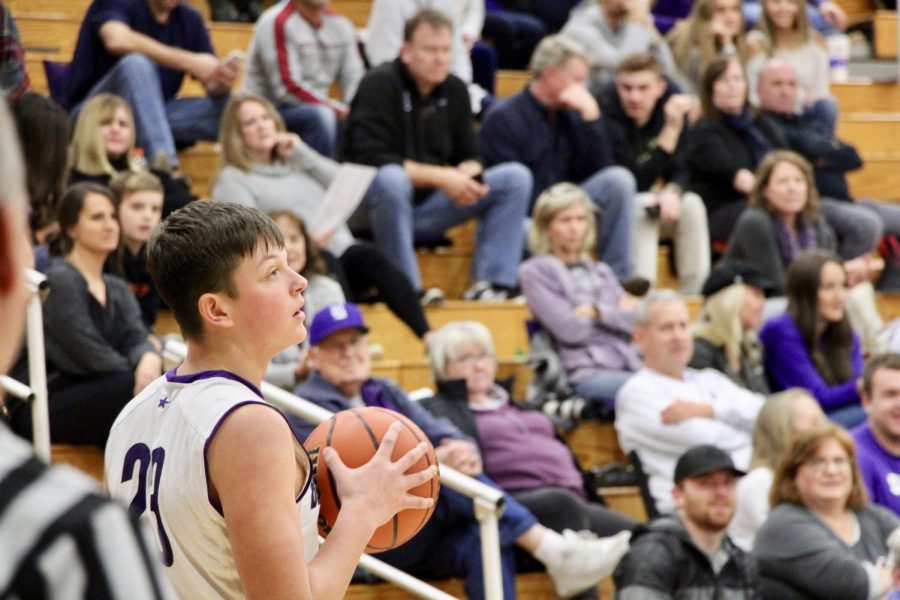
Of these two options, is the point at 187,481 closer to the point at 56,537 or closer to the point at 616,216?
the point at 56,537

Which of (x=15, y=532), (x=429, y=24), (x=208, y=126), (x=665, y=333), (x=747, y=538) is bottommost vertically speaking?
(x=747, y=538)

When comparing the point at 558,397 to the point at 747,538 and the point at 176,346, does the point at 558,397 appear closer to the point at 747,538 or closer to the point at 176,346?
the point at 747,538

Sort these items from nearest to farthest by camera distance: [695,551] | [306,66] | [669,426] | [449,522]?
1. [695,551]
2. [449,522]
3. [669,426]
4. [306,66]

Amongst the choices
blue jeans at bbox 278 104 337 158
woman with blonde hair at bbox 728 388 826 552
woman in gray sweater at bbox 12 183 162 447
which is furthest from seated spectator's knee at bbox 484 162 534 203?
woman in gray sweater at bbox 12 183 162 447

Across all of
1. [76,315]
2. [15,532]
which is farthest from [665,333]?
[15,532]

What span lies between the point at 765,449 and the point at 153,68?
3325 millimetres

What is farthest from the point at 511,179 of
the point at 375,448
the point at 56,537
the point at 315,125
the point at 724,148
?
the point at 56,537

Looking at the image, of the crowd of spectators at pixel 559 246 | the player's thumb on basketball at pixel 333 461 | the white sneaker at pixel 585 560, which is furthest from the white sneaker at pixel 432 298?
the player's thumb on basketball at pixel 333 461

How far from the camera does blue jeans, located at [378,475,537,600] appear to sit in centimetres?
515

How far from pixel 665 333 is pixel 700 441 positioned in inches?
18.5

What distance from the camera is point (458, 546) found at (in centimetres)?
519

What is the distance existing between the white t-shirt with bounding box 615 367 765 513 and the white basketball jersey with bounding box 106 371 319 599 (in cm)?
395

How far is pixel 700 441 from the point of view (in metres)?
6.07

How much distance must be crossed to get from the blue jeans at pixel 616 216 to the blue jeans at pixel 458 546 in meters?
2.46
